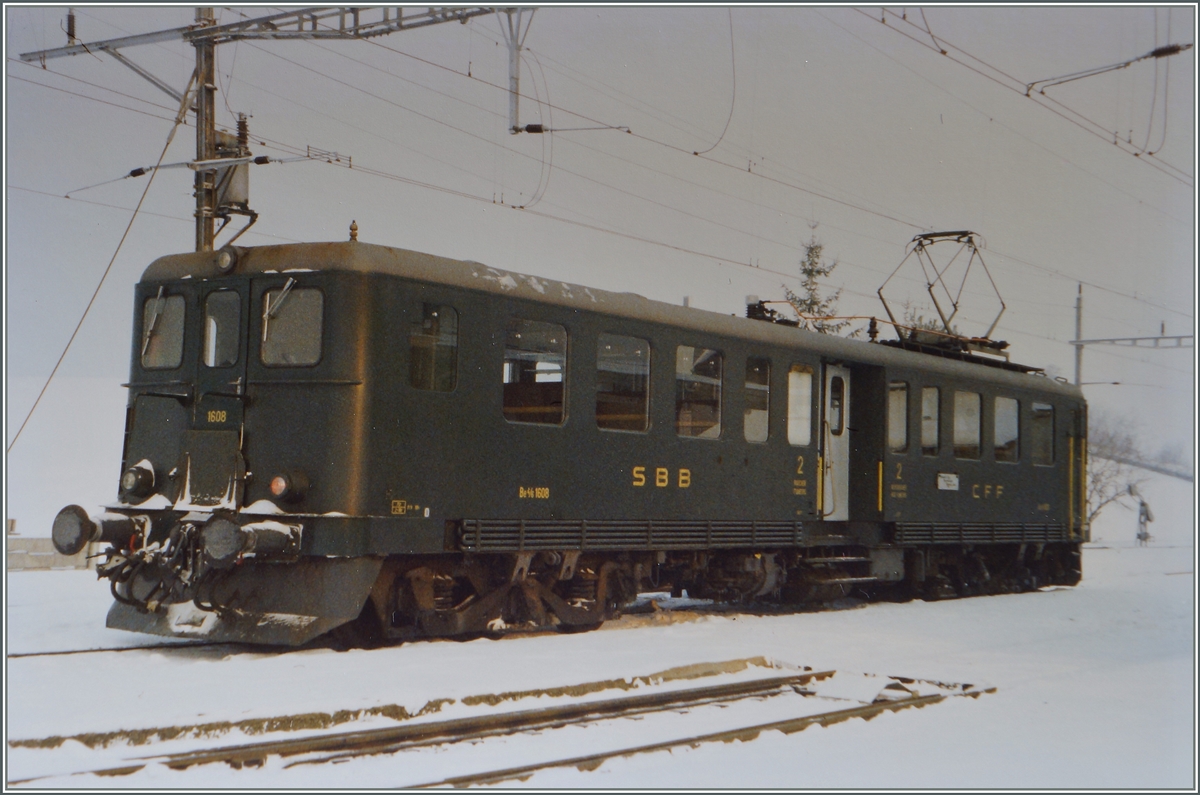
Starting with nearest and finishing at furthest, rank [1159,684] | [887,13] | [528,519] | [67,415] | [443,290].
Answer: [1159,684]
[443,290]
[528,519]
[887,13]
[67,415]

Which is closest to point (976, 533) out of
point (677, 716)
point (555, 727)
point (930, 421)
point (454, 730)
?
point (930, 421)

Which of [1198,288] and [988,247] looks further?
[988,247]

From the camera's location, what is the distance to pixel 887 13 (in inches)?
464

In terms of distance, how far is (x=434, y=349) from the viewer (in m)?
10.3

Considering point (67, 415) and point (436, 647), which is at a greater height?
point (67, 415)

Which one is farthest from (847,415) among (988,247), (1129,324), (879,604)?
(1129,324)

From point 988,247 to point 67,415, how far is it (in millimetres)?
34775

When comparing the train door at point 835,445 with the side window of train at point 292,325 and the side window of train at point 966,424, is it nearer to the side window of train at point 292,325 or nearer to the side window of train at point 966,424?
the side window of train at point 966,424

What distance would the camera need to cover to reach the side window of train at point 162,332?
424 inches

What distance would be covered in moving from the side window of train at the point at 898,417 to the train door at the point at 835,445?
1.91 ft

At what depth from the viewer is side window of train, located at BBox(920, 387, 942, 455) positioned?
16.2m

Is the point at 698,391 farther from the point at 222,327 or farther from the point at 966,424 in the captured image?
the point at 966,424

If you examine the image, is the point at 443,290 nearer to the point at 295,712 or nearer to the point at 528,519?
the point at 528,519

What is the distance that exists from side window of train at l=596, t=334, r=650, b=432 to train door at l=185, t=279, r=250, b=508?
3.34 meters
